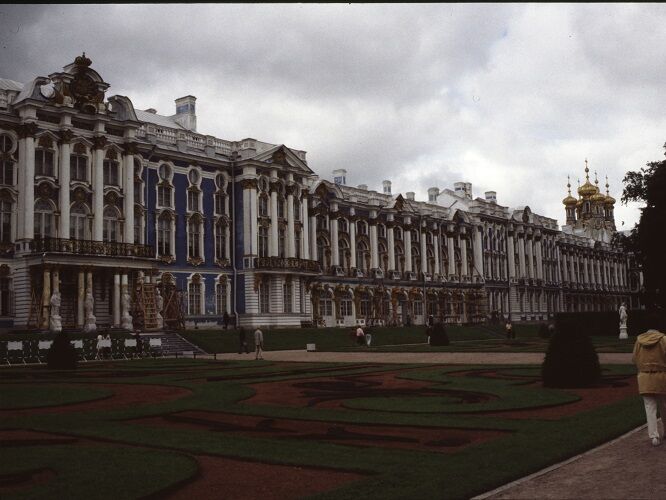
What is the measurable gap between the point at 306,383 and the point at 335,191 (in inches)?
1912

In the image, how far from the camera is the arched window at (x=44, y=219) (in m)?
44.4

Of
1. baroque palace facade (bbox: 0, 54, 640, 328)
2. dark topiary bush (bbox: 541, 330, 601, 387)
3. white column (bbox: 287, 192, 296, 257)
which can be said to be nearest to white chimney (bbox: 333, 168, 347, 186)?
baroque palace facade (bbox: 0, 54, 640, 328)

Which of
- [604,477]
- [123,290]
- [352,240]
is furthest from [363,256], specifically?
[604,477]

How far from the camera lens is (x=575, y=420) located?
12.3 m

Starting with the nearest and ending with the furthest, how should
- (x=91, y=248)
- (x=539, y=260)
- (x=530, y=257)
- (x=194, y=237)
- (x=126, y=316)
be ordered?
(x=91, y=248)
(x=126, y=316)
(x=194, y=237)
(x=530, y=257)
(x=539, y=260)

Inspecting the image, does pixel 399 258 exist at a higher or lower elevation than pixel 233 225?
lower

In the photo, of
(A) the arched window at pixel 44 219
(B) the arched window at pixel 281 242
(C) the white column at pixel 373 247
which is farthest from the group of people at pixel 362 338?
(C) the white column at pixel 373 247

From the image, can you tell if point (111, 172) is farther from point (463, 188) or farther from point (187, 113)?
point (463, 188)

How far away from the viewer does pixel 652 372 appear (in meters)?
10.7

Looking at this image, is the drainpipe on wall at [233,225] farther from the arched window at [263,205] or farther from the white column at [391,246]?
the white column at [391,246]

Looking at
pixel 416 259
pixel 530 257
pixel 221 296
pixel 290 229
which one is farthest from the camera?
pixel 530 257

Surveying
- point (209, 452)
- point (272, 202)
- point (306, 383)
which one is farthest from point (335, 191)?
point (209, 452)

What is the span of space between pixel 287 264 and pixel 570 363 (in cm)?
4181

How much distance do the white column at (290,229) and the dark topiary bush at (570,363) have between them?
139 feet
